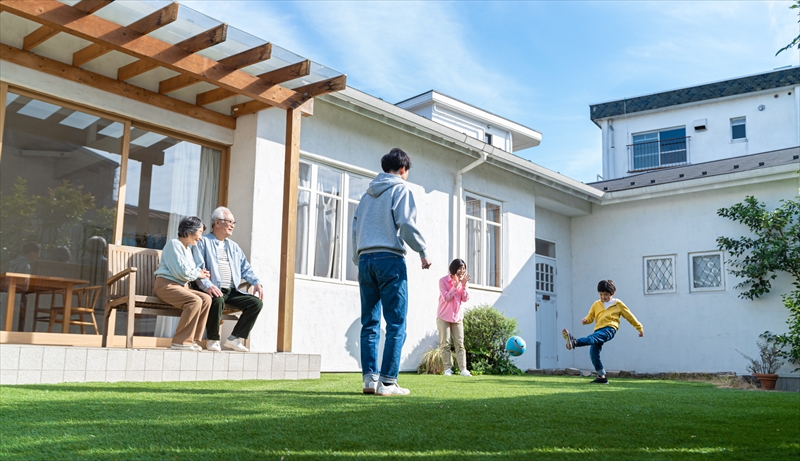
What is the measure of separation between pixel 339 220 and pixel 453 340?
228 cm

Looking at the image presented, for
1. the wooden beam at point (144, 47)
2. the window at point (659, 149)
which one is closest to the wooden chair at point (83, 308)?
the wooden beam at point (144, 47)

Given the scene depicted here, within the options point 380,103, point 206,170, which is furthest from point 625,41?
point 206,170

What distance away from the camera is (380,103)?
32.7 feet

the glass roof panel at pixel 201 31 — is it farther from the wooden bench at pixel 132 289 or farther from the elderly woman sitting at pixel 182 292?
the wooden bench at pixel 132 289

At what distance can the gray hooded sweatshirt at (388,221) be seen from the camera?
4602 mm

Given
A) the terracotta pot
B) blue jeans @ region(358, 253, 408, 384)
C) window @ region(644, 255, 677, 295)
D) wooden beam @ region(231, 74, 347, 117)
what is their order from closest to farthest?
blue jeans @ region(358, 253, 408, 384), wooden beam @ region(231, 74, 347, 117), the terracotta pot, window @ region(644, 255, 677, 295)

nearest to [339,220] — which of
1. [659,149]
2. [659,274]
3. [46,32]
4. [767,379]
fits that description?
[46,32]

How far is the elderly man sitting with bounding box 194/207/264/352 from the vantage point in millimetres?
6801

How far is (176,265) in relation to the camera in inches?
253

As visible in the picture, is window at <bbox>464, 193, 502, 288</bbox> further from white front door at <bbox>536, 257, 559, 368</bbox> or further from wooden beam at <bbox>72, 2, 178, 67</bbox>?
wooden beam at <bbox>72, 2, 178, 67</bbox>

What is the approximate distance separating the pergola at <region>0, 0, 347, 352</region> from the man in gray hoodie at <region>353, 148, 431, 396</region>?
274 centimetres

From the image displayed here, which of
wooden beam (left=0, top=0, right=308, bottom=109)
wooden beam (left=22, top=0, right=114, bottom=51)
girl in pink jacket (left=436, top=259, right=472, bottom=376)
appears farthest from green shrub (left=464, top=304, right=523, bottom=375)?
wooden beam (left=22, top=0, right=114, bottom=51)

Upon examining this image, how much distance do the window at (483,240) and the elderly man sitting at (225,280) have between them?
5568 mm

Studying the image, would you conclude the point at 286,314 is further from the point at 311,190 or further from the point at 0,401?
the point at 0,401
